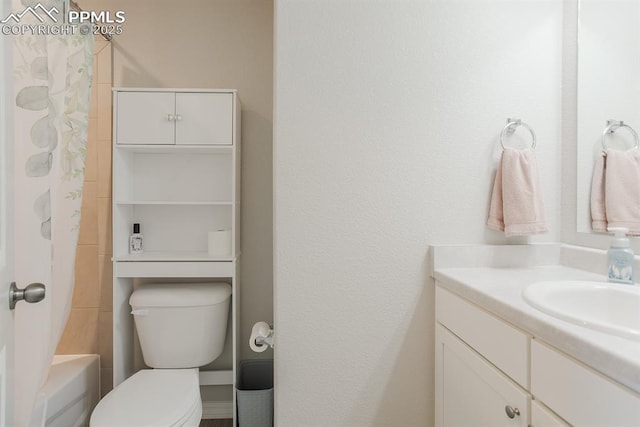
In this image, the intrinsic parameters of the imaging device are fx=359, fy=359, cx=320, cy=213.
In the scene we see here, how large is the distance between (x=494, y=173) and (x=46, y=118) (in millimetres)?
1532

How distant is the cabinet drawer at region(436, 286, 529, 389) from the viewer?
0.86m

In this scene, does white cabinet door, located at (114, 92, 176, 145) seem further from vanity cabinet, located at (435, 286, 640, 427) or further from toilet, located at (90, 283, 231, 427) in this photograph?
vanity cabinet, located at (435, 286, 640, 427)

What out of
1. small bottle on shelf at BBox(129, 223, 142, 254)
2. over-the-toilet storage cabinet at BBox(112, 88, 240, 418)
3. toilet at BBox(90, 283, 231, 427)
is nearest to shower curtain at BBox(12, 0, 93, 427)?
toilet at BBox(90, 283, 231, 427)

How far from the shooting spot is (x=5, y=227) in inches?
34.5

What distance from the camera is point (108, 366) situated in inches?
80.5

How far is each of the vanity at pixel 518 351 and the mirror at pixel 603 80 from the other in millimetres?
354

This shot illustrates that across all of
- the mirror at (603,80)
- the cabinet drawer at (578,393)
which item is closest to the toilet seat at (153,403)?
the cabinet drawer at (578,393)

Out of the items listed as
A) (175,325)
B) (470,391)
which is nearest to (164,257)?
(175,325)

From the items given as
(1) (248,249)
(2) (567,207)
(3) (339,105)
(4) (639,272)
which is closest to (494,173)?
(2) (567,207)

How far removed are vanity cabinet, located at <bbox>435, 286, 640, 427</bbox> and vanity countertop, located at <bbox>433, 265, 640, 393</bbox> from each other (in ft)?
0.09

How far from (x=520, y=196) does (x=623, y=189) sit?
0.30m

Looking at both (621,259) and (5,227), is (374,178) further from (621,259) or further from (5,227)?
(5,227)

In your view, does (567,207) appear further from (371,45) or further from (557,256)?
(371,45)

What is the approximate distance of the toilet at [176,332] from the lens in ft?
5.12
